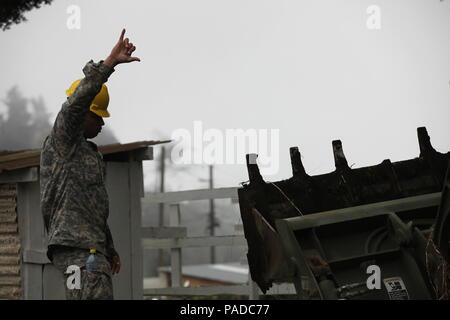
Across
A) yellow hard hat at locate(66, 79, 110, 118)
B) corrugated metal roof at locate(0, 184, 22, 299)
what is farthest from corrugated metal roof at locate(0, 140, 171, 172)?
yellow hard hat at locate(66, 79, 110, 118)

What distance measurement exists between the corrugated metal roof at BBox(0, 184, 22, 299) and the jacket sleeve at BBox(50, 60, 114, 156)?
432 cm

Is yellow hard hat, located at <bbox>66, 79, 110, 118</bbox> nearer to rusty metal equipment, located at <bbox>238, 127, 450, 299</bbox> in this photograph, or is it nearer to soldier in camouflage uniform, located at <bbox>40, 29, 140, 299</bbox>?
soldier in camouflage uniform, located at <bbox>40, 29, 140, 299</bbox>

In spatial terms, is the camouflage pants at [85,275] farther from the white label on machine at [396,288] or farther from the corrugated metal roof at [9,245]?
the corrugated metal roof at [9,245]

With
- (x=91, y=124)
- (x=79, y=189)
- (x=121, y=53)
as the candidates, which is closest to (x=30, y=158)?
(x=91, y=124)

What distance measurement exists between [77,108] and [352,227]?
2092 millimetres

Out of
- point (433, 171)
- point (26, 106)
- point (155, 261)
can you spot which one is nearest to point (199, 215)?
point (155, 261)

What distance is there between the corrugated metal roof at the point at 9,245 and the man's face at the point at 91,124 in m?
4.18

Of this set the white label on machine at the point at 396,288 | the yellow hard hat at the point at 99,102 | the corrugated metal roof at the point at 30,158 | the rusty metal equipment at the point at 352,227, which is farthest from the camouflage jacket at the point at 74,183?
the corrugated metal roof at the point at 30,158

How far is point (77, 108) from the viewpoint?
204 inches

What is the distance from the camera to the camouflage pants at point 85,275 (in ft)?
16.8

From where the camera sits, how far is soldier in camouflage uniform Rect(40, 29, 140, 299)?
5.16 metres

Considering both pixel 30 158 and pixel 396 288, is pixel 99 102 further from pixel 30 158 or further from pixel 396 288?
pixel 30 158
